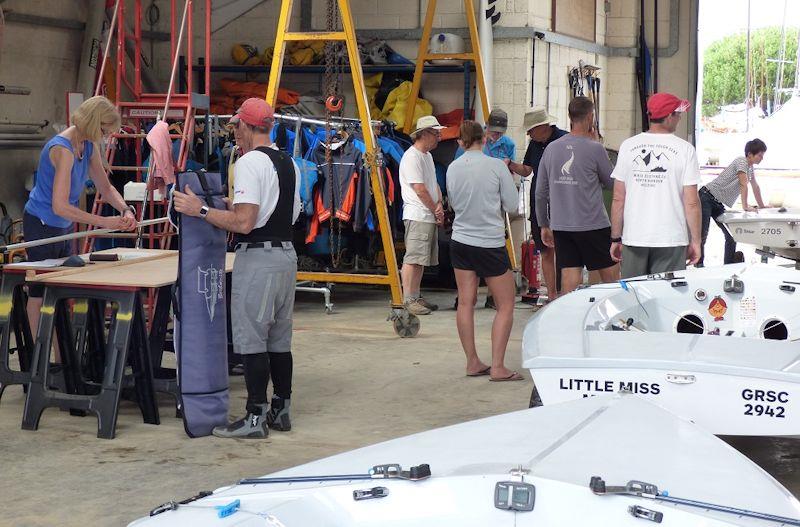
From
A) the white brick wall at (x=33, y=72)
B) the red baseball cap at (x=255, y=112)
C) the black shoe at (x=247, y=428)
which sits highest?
the white brick wall at (x=33, y=72)

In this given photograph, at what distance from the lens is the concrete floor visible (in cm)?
450

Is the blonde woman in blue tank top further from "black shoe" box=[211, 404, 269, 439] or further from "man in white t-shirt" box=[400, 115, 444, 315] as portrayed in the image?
"man in white t-shirt" box=[400, 115, 444, 315]

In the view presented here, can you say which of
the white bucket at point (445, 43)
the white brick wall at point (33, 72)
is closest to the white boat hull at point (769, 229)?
the white bucket at point (445, 43)

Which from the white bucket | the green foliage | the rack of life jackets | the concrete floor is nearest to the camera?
the concrete floor

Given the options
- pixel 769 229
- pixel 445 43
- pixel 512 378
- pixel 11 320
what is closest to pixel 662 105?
pixel 512 378

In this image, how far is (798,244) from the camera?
9.75 meters

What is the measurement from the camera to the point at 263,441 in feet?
17.6

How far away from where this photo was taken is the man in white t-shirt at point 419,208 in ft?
28.2

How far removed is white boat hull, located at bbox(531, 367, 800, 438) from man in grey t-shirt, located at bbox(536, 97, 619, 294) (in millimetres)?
Result: 2715

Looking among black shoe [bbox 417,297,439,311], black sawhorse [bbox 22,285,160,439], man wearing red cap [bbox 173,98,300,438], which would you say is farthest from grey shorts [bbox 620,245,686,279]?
black shoe [bbox 417,297,439,311]

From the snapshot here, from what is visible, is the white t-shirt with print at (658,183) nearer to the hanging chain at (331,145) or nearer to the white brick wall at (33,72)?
the hanging chain at (331,145)

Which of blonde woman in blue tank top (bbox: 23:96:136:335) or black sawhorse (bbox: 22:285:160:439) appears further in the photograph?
blonde woman in blue tank top (bbox: 23:96:136:335)

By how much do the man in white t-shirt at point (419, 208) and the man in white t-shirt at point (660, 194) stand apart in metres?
2.66

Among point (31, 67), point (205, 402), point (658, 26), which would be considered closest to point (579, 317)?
point (205, 402)
